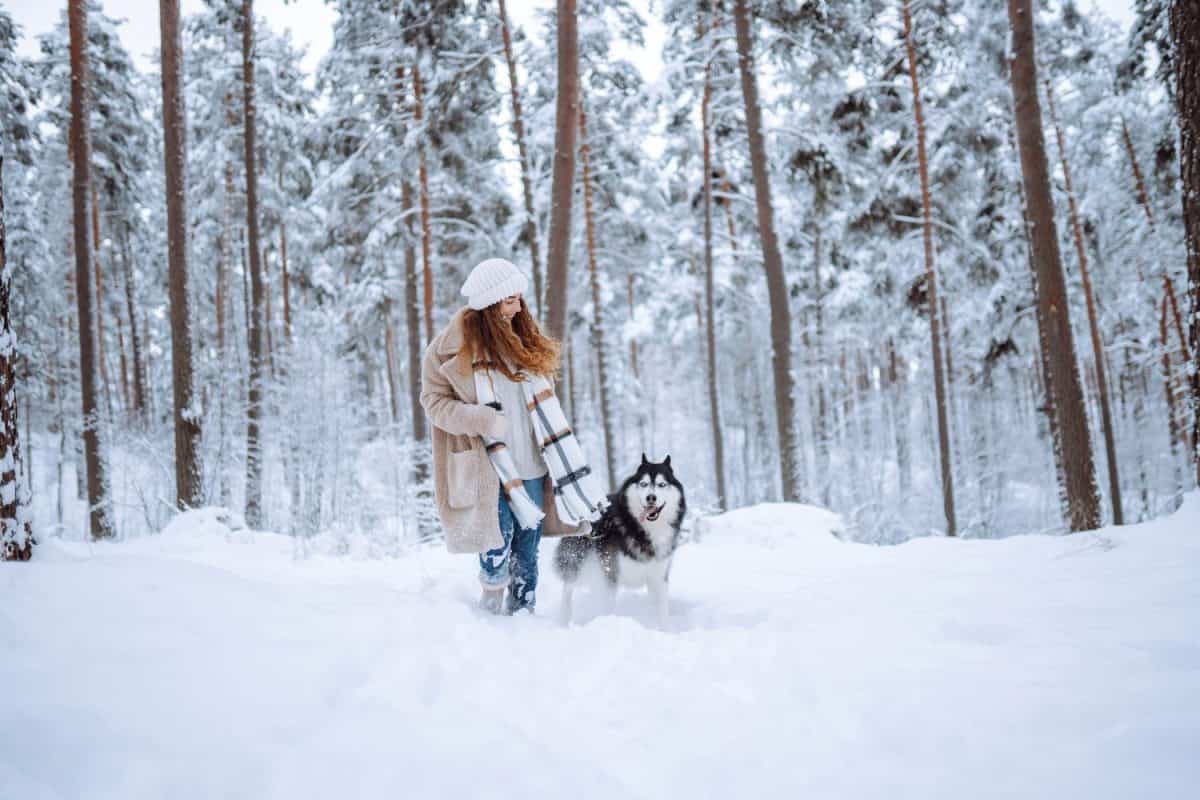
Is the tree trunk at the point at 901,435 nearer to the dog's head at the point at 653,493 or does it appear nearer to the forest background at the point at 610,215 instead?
the forest background at the point at 610,215

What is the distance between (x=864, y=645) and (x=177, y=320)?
886cm

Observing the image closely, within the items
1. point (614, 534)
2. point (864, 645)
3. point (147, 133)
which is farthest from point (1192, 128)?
point (147, 133)

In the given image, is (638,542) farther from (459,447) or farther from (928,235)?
(928,235)

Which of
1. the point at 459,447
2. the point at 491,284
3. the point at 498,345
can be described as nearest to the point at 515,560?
the point at 459,447

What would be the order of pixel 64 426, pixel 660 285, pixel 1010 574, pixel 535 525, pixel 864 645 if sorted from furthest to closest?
pixel 660 285 → pixel 64 426 → pixel 1010 574 → pixel 535 525 → pixel 864 645

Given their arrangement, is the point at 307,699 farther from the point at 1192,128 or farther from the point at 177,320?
the point at 177,320

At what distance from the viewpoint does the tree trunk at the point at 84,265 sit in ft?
31.3

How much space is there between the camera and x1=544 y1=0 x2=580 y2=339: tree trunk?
24.2 feet

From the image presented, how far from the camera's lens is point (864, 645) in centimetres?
267

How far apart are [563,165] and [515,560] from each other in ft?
17.8

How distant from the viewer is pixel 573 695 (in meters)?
2.26

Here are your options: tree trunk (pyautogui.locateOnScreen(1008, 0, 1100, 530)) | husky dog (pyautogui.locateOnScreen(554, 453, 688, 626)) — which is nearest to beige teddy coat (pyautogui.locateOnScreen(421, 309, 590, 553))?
husky dog (pyautogui.locateOnScreen(554, 453, 688, 626))

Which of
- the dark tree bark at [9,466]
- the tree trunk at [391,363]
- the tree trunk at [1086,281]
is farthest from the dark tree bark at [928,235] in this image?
the tree trunk at [391,363]

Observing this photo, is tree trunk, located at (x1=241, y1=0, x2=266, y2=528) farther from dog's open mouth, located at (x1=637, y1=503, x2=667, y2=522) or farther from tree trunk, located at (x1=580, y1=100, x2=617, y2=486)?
dog's open mouth, located at (x1=637, y1=503, x2=667, y2=522)
